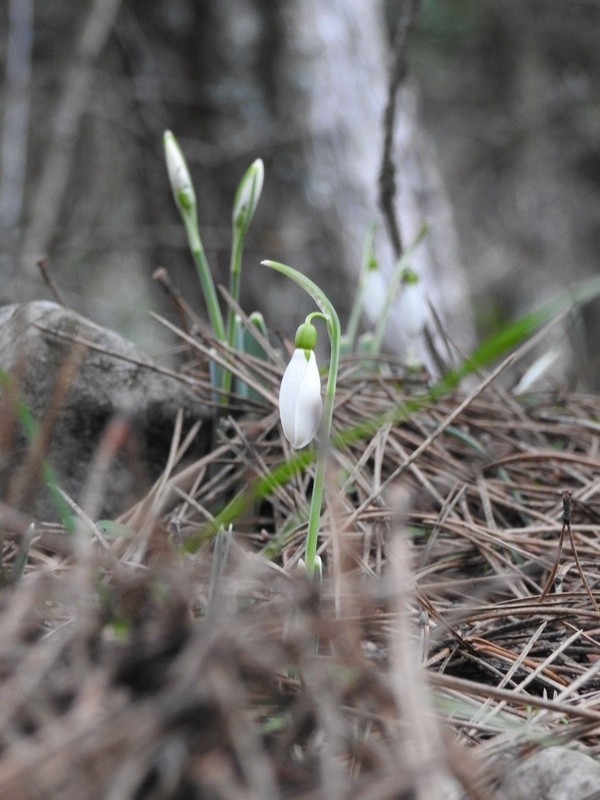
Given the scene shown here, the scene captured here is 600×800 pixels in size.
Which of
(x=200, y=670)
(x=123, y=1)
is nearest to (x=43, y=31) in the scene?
(x=123, y=1)

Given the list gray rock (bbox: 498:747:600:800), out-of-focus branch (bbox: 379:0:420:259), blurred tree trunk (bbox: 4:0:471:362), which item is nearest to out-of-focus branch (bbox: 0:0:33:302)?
blurred tree trunk (bbox: 4:0:471:362)

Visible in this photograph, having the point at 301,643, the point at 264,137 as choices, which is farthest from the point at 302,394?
the point at 264,137

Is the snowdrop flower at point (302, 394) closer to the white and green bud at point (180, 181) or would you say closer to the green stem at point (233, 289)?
the green stem at point (233, 289)

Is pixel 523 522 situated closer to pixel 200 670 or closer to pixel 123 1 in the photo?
pixel 200 670

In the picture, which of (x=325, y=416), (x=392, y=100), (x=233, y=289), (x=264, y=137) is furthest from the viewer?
(x=264, y=137)

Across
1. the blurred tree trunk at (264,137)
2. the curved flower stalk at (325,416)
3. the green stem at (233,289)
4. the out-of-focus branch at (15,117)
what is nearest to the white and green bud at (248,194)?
the green stem at (233,289)

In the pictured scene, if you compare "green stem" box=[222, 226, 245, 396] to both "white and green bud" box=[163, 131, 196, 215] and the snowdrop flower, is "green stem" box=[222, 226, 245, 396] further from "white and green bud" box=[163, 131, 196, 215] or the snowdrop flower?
the snowdrop flower

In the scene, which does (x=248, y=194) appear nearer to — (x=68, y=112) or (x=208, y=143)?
(x=208, y=143)

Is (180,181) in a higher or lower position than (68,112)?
lower
